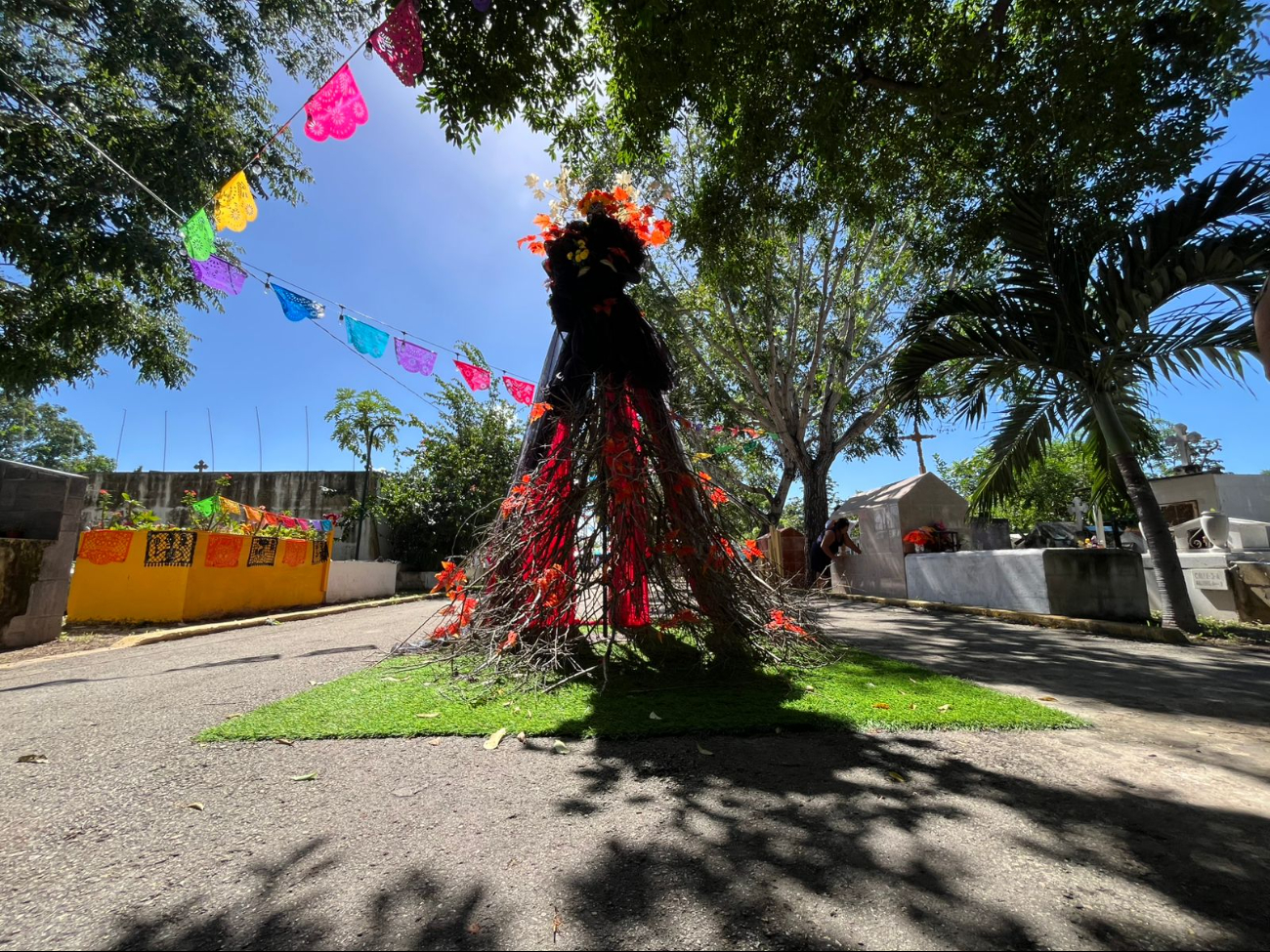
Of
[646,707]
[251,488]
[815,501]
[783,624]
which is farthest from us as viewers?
[251,488]

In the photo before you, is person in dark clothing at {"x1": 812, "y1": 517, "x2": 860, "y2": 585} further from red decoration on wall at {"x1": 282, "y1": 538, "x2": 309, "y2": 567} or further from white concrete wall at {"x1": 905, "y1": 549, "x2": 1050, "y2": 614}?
red decoration on wall at {"x1": 282, "y1": 538, "x2": 309, "y2": 567}

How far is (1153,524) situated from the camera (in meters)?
6.30

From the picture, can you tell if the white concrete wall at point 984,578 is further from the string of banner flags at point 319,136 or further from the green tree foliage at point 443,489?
the green tree foliage at point 443,489

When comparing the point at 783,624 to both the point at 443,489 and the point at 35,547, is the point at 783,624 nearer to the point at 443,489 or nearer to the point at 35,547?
the point at 35,547

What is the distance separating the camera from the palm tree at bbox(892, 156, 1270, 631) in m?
5.65

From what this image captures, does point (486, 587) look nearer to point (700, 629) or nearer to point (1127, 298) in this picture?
point (700, 629)

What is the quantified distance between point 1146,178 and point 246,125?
12.7m

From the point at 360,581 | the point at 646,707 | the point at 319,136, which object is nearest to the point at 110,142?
the point at 319,136

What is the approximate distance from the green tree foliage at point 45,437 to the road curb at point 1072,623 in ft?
137

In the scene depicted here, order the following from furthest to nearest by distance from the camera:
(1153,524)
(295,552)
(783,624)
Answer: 1. (295,552)
2. (1153,524)
3. (783,624)

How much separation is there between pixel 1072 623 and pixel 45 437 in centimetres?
5375

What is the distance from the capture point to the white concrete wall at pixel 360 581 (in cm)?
1296

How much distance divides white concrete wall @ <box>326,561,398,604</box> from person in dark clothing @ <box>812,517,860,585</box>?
10.2 meters

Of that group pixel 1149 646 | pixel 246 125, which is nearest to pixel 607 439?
pixel 1149 646
